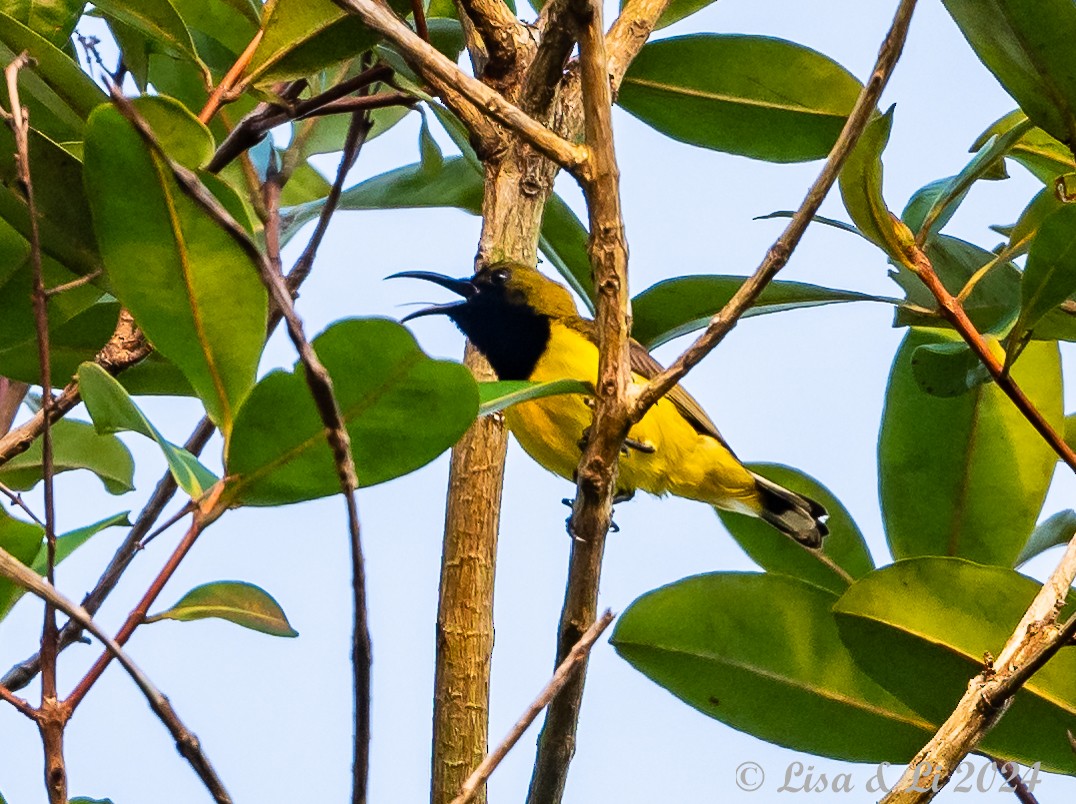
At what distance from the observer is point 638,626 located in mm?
2012

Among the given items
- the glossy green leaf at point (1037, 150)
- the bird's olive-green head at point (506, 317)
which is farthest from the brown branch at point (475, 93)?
the bird's olive-green head at point (506, 317)

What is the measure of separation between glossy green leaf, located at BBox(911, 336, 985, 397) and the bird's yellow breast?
1351mm

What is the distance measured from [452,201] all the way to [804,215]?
5.13ft

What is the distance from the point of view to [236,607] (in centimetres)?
174

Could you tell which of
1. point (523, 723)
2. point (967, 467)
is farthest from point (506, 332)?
point (523, 723)

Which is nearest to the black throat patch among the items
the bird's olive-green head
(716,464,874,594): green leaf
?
the bird's olive-green head

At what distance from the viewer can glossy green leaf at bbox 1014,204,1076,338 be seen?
68.3 inches

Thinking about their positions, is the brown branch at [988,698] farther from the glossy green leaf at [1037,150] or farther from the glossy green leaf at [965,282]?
the glossy green leaf at [1037,150]

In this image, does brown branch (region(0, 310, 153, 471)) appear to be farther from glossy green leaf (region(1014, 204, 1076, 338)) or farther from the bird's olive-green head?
the bird's olive-green head

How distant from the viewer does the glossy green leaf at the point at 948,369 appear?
192 cm

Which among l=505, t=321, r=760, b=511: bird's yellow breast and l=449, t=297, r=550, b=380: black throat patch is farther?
l=449, t=297, r=550, b=380: black throat patch

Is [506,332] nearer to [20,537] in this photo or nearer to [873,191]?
[873,191]

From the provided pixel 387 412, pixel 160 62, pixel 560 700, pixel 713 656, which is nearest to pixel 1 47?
pixel 160 62

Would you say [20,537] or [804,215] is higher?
[804,215]
